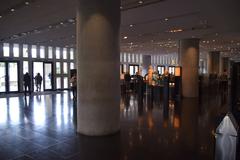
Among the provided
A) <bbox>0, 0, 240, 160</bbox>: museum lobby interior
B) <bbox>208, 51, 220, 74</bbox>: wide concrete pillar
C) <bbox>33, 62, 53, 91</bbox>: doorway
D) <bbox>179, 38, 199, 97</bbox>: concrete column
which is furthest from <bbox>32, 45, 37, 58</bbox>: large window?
<bbox>208, 51, 220, 74</bbox>: wide concrete pillar

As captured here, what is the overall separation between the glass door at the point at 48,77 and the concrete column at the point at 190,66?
41.6ft

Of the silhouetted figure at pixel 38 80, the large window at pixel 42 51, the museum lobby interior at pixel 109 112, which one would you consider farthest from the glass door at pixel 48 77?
the museum lobby interior at pixel 109 112

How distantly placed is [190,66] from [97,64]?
10.5 metres

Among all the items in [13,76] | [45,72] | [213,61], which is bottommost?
[13,76]

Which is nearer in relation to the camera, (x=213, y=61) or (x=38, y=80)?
(x=38, y=80)

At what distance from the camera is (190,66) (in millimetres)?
14766

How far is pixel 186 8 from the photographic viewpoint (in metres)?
7.63

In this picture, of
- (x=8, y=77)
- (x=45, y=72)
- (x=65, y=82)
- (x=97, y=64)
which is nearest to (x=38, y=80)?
(x=45, y=72)

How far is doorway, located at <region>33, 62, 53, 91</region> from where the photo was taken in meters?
19.8

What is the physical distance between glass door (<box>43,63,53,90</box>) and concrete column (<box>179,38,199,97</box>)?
41.6 ft

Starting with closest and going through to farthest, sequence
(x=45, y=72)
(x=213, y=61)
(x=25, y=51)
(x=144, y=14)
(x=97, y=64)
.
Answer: (x=97, y=64), (x=144, y=14), (x=25, y=51), (x=45, y=72), (x=213, y=61)

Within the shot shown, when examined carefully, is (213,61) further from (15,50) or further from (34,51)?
(15,50)

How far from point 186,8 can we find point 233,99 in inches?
148

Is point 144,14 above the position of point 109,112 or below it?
above
